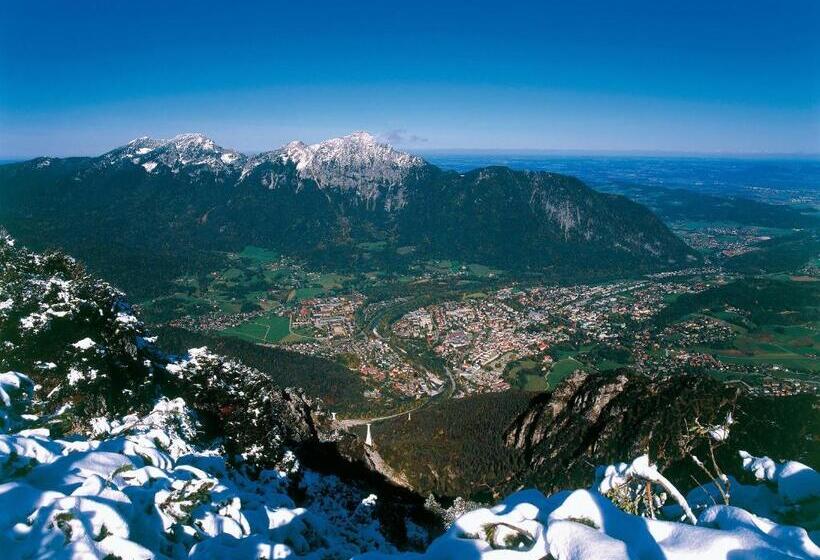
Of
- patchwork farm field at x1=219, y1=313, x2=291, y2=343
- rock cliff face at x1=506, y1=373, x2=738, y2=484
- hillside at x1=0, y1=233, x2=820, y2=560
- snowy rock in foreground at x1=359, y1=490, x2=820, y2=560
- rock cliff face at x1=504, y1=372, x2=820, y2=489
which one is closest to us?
snowy rock in foreground at x1=359, y1=490, x2=820, y2=560

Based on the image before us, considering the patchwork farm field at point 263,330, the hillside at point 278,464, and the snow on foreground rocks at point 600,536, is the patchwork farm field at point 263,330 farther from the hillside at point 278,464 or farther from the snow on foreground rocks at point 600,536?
the snow on foreground rocks at point 600,536

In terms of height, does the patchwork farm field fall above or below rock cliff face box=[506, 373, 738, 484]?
below

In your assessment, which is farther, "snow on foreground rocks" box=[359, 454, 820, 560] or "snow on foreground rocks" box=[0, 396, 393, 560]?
"snow on foreground rocks" box=[0, 396, 393, 560]

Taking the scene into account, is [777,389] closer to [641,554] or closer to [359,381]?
[359,381]

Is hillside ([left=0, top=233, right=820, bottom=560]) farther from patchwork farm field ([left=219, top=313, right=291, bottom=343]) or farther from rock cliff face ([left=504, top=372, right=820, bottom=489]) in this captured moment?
patchwork farm field ([left=219, top=313, right=291, bottom=343])

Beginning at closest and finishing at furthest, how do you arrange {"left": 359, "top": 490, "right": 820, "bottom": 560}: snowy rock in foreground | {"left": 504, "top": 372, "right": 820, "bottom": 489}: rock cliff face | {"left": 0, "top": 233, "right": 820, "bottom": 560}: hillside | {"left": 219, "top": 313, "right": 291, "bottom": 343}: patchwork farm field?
{"left": 359, "top": 490, "right": 820, "bottom": 560}: snowy rock in foreground
{"left": 0, "top": 233, "right": 820, "bottom": 560}: hillside
{"left": 504, "top": 372, "right": 820, "bottom": 489}: rock cliff face
{"left": 219, "top": 313, "right": 291, "bottom": 343}: patchwork farm field

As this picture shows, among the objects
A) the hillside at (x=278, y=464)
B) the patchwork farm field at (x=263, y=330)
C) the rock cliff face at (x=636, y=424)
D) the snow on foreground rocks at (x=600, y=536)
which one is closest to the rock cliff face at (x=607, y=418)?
the rock cliff face at (x=636, y=424)

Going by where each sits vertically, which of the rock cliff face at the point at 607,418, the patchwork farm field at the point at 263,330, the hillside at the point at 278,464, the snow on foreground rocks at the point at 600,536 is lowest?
the patchwork farm field at the point at 263,330

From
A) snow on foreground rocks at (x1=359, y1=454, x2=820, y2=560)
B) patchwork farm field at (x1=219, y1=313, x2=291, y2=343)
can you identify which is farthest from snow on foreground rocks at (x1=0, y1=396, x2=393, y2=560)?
patchwork farm field at (x1=219, y1=313, x2=291, y2=343)
